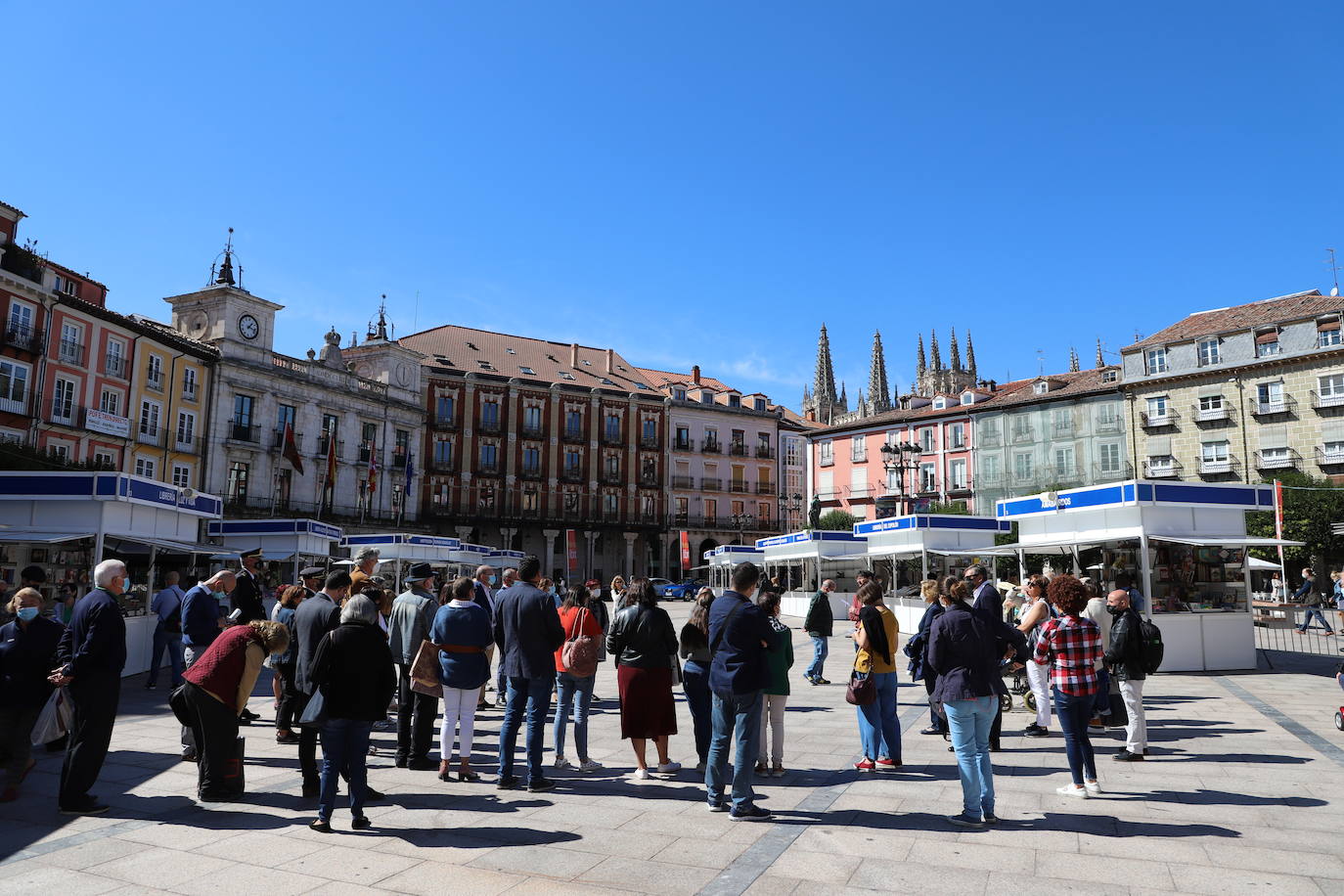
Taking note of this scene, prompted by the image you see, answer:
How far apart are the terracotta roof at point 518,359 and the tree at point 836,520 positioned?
1626cm

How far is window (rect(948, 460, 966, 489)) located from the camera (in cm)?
5306

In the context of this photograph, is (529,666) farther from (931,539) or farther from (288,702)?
(931,539)

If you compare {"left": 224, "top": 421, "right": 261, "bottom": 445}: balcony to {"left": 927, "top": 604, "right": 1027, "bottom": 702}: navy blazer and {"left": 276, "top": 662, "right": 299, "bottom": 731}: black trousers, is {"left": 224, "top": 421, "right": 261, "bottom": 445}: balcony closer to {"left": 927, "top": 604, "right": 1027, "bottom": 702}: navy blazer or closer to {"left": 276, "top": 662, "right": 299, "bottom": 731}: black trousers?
{"left": 276, "top": 662, "right": 299, "bottom": 731}: black trousers

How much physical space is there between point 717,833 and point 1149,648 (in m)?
4.65

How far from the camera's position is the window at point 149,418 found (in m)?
37.6

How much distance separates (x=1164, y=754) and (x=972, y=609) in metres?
3.86

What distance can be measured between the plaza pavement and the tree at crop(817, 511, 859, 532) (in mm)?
45790

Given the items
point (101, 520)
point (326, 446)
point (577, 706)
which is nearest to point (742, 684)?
point (577, 706)

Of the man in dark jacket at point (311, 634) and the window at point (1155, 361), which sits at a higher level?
the window at point (1155, 361)

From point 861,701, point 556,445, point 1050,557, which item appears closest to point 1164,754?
point 861,701

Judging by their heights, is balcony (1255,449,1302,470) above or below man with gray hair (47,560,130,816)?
above


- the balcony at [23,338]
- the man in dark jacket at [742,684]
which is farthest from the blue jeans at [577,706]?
the balcony at [23,338]

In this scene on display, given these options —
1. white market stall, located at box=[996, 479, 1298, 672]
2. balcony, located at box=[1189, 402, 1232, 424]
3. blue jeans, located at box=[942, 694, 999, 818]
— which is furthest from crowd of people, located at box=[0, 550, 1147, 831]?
balcony, located at box=[1189, 402, 1232, 424]

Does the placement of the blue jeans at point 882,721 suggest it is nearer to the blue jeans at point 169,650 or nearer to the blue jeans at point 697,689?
the blue jeans at point 697,689
